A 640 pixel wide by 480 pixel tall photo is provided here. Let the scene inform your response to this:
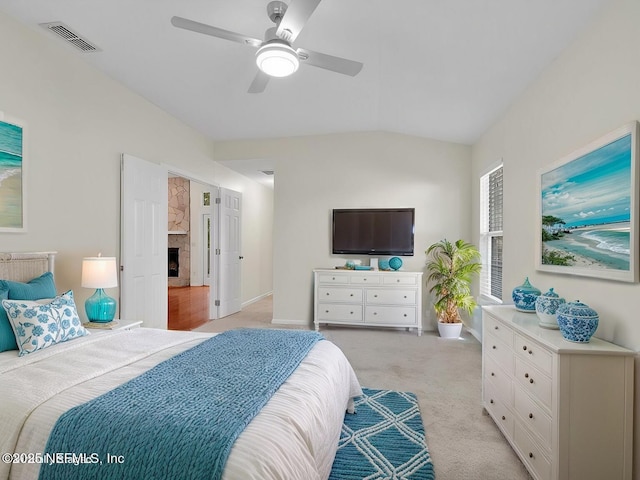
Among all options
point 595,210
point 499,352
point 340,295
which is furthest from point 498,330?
point 340,295

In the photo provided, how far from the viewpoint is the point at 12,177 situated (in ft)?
8.07

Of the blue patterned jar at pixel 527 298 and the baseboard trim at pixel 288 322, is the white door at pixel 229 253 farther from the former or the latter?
the blue patterned jar at pixel 527 298

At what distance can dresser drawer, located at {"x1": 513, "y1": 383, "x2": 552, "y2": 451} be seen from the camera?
1.65 m

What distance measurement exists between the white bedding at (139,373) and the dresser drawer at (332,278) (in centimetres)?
250

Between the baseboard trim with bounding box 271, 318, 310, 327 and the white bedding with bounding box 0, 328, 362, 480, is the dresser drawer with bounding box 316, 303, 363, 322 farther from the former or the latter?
the white bedding with bounding box 0, 328, 362, 480

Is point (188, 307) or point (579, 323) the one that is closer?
point (579, 323)

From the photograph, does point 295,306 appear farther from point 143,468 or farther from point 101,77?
point 143,468

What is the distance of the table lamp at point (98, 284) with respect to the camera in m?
2.77

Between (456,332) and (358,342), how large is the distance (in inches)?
50.8

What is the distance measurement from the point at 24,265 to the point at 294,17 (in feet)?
8.15

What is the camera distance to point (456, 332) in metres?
4.44

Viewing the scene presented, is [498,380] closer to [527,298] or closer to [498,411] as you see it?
[498,411]

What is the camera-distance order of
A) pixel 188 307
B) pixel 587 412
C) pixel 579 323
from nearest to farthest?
pixel 587 412, pixel 579 323, pixel 188 307

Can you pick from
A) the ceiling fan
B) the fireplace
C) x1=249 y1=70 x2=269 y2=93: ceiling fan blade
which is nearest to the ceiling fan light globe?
the ceiling fan
